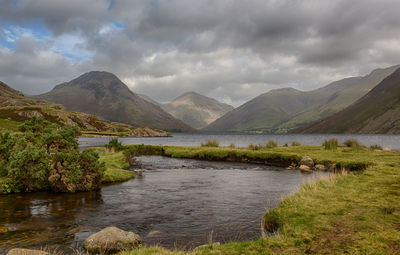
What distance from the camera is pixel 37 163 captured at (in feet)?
86.3

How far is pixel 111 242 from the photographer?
44.2 ft


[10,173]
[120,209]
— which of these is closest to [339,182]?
[120,209]

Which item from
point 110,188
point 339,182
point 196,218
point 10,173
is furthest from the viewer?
point 110,188

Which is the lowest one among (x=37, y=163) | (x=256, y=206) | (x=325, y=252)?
(x=256, y=206)

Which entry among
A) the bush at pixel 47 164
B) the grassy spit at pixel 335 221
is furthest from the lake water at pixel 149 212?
the grassy spit at pixel 335 221

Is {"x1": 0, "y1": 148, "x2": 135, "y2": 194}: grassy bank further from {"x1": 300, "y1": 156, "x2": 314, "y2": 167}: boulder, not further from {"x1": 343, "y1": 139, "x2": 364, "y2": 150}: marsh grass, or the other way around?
{"x1": 343, "y1": 139, "x2": 364, "y2": 150}: marsh grass

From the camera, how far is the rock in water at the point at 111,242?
13.3 m

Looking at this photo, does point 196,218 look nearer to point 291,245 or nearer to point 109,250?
point 109,250

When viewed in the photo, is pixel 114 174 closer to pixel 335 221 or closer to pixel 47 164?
pixel 47 164

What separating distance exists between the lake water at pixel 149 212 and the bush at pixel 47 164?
157 centimetres

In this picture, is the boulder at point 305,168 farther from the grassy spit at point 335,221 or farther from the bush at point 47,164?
the bush at point 47,164

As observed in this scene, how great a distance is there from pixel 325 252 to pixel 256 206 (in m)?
11.6

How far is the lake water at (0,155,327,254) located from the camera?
15141mm

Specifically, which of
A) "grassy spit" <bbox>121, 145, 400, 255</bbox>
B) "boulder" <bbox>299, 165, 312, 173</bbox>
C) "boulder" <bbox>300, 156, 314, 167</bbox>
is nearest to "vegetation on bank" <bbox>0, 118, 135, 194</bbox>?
"grassy spit" <bbox>121, 145, 400, 255</bbox>
